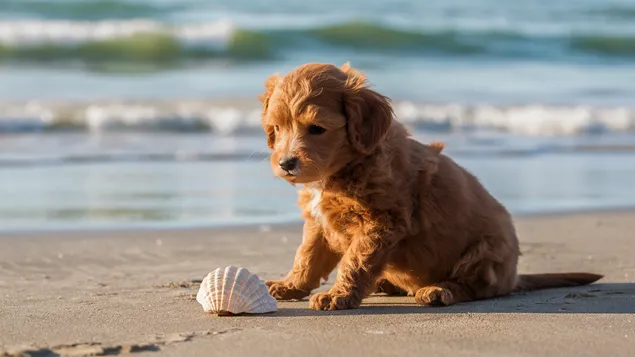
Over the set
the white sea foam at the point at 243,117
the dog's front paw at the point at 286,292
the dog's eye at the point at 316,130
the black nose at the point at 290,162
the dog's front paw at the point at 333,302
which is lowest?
the dog's front paw at the point at 286,292

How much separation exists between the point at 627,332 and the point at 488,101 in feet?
42.0

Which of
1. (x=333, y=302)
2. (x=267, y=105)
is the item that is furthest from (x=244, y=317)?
(x=267, y=105)

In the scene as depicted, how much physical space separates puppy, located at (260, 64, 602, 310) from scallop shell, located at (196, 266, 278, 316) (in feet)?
1.06

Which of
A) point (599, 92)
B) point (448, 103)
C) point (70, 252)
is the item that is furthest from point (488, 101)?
point (70, 252)

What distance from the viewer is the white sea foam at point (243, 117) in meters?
14.7

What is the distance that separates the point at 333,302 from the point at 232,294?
1.71 feet

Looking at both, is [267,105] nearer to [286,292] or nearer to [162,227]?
[286,292]

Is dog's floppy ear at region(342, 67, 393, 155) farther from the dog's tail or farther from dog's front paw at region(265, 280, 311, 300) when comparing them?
the dog's tail

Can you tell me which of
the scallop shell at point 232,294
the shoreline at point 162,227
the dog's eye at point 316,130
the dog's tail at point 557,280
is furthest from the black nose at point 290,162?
the shoreline at point 162,227

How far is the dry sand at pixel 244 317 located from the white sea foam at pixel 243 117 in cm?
692

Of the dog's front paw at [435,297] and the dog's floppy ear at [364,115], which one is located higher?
the dog's floppy ear at [364,115]

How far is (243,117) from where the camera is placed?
1499 cm

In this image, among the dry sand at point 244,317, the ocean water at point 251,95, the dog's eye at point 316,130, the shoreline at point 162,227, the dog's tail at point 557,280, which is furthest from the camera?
the ocean water at point 251,95

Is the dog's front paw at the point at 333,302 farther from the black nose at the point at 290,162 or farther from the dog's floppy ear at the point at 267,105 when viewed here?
the dog's floppy ear at the point at 267,105
